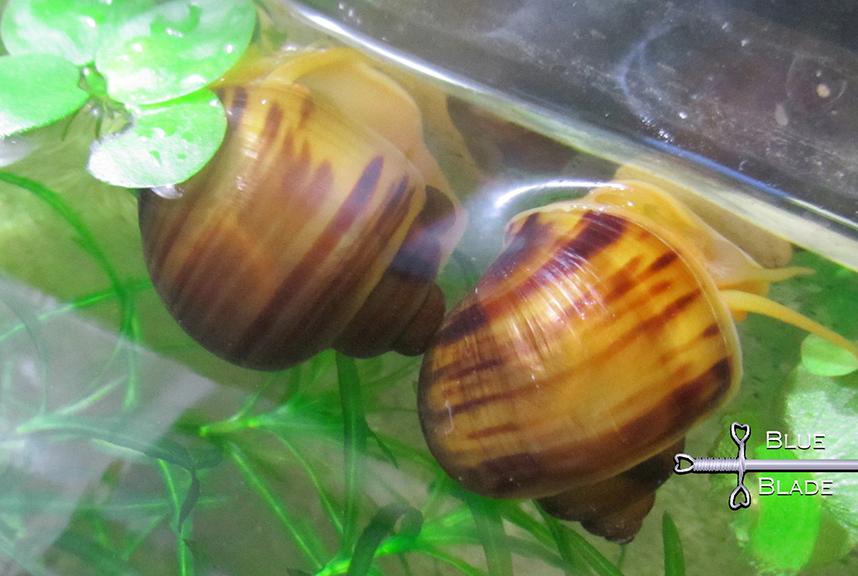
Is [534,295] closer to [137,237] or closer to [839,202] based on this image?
[839,202]

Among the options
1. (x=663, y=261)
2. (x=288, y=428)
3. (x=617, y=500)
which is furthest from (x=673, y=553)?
(x=288, y=428)

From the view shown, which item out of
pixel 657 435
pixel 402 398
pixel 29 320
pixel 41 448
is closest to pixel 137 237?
pixel 29 320

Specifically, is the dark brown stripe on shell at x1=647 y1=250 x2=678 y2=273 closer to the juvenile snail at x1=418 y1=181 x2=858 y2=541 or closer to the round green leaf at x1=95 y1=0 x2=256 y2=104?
the juvenile snail at x1=418 y1=181 x2=858 y2=541

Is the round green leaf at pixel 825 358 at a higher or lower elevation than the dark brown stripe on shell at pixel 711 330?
higher

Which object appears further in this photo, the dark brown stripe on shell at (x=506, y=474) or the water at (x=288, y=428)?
the water at (x=288, y=428)

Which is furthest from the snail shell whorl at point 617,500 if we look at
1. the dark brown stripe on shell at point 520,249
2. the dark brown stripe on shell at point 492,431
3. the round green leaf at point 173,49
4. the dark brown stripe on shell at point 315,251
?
the round green leaf at point 173,49

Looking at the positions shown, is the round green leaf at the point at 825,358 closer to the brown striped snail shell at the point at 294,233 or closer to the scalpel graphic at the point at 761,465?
the scalpel graphic at the point at 761,465

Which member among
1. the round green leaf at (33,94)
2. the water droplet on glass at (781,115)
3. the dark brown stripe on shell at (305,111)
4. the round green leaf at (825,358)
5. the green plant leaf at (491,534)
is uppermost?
the water droplet on glass at (781,115)

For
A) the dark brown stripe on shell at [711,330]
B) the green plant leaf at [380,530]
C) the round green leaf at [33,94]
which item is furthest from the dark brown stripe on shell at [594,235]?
the round green leaf at [33,94]
